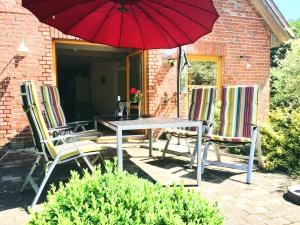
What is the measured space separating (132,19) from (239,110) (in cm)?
202

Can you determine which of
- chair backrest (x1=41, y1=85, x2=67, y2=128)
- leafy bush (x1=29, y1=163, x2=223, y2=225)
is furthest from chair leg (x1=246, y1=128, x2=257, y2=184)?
chair backrest (x1=41, y1=85, x2=67, y2=128)

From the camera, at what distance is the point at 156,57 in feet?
22.2

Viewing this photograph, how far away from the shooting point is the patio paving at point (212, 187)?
270 centimetres

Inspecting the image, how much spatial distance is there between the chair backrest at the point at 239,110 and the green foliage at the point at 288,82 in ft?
19.5

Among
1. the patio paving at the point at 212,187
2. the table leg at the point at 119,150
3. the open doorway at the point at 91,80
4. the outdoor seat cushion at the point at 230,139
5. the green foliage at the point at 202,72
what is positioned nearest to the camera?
the patio paving at the point at 212,187

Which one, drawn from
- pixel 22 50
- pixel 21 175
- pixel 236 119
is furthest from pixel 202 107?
pixel 22 50

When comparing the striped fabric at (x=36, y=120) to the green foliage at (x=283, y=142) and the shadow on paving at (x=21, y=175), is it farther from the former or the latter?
the green foliage at (x=283, y=142)

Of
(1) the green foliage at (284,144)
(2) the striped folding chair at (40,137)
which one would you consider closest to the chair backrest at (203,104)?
(1) the green foliage at (284,144)

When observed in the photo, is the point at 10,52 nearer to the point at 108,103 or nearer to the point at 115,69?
the point at 115,69

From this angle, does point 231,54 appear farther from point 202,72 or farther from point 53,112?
point 53,112

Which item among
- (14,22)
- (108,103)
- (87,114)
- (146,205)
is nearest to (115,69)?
(108,103)

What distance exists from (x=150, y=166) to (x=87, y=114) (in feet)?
25.8

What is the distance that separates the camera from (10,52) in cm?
556

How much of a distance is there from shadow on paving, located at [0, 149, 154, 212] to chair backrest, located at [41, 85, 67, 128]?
70 centimetres
